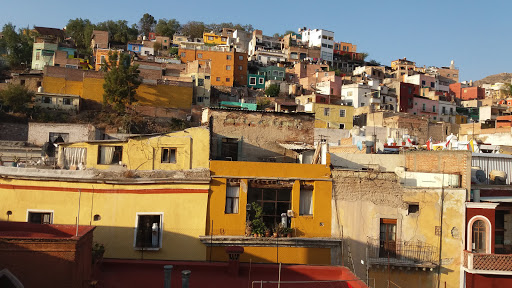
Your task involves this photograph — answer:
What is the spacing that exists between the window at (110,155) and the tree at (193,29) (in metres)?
77.1

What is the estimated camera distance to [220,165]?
53.8ft

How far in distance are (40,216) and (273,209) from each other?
319 inches

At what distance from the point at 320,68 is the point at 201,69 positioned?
843 inches

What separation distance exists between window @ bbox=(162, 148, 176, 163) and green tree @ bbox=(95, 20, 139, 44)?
64.7 m

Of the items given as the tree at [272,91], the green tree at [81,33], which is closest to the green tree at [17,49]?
the green tree at [81,33]

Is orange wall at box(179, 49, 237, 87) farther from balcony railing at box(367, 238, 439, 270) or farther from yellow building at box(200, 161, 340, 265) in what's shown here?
balcony railing at box(367, 238, 439, 270)

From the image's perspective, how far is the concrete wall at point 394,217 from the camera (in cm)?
1593

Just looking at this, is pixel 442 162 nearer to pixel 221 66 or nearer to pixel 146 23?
pixel 221 66

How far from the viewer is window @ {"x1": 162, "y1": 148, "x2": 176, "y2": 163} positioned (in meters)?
17.0

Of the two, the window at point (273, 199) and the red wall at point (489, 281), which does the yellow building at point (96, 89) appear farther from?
the red wall at point (489, 281)

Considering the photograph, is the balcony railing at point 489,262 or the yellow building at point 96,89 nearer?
the balcony railing at point 489,262

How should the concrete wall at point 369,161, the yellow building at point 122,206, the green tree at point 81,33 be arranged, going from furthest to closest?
the green tree at point 81,33 < the concrete wall at point 369,161 < the yellow building at point 122,206

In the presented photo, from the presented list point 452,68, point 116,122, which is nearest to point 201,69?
point 116,122

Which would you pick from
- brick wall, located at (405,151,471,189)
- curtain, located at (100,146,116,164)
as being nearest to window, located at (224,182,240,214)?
curtain, located at (100,146,116,164)
